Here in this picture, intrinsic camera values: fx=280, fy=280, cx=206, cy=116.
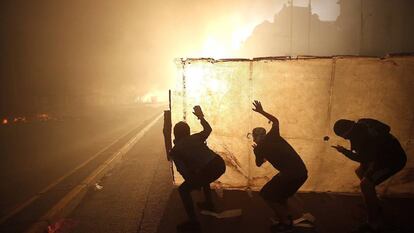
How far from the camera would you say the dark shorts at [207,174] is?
14.4ft

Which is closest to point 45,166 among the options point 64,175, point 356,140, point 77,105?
point 64,175

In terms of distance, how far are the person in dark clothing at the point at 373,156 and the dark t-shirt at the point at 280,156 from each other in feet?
2.93

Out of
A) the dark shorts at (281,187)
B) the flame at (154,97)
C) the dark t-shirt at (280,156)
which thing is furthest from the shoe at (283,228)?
the flame at (154,97)

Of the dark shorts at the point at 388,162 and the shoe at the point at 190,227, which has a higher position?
the dark shorts at the point at 388,162

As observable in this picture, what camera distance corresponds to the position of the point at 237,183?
6012 mm

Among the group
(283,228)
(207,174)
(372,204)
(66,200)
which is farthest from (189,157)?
(66,200)

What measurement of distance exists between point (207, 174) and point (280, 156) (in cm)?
117

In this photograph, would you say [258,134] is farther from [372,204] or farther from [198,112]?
[372,204]

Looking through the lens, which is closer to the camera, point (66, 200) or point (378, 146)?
point (378, 146)

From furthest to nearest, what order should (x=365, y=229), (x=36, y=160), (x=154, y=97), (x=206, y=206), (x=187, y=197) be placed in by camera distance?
(x=154, y=97) → (x=36, y=160) → (x=206, y=206) → (x=187, y=197) → (x=365, y=229)

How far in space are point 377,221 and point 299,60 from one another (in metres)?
2.93

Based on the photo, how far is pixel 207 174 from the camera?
4.45 m

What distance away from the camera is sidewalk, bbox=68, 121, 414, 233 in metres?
4.52

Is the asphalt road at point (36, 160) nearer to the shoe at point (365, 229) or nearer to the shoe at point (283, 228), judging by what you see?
the shoe at point (283, 228)
